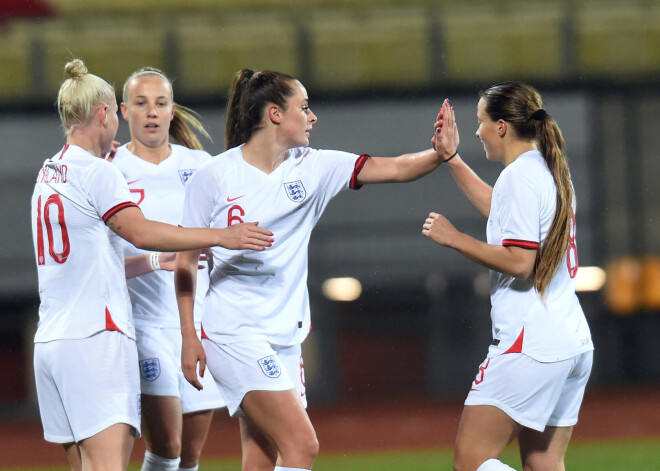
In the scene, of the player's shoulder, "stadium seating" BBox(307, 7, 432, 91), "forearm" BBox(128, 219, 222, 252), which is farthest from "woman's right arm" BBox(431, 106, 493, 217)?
"stadium seating" BBox(307, 7, 432, 91)

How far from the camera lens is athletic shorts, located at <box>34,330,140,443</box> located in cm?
283

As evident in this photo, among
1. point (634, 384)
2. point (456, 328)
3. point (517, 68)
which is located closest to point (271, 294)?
point (456, 328)

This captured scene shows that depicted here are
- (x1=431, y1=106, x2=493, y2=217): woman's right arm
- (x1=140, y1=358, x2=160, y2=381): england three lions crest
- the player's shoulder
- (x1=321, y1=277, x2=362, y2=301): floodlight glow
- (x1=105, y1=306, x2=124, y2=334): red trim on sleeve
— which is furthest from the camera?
(x1=321, y1=277, x2=362, y2=301): floodlight glow

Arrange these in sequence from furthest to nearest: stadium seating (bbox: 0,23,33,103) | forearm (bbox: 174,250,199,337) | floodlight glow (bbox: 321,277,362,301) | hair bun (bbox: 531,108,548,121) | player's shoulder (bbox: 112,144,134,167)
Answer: stadium seating (bbox: 0,23,33,103), floodlight glow (bbox: 321,277,362,301), player's shoulder (bbox: 112,144,134,167), forearm (bbox: 174,250,199,337), hair bun (bbox: 531,108,548,121)

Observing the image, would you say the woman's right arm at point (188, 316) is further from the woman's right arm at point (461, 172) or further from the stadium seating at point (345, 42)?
the stadium seating at point (345, 42)

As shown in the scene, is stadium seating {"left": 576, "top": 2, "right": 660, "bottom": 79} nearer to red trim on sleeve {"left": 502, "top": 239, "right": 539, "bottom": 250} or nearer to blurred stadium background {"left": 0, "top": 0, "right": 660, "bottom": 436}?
blurred stadium background {"left": 0, "top": 0, "right": 660, "bottom": 436}

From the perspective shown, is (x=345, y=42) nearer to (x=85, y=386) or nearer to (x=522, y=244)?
(x=522, y=244)

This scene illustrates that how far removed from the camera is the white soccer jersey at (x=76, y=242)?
2857mm

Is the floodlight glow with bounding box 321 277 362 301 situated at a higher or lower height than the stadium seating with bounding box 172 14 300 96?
lower

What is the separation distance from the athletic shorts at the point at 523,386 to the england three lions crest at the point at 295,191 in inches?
34.1

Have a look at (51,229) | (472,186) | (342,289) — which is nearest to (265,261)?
(51,229)

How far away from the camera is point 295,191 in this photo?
310 cm

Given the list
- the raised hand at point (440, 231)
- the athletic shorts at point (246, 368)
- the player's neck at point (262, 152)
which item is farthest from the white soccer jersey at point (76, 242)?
the raised hand at point (440, 231)

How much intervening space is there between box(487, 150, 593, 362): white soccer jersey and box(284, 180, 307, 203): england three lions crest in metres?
0.67
